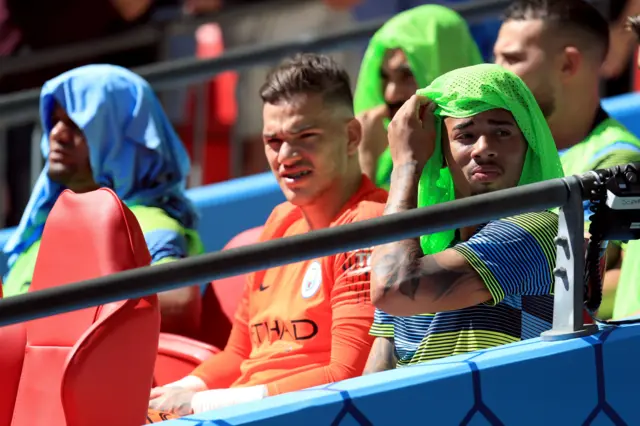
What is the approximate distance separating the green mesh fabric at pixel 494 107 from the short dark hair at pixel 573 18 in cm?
122

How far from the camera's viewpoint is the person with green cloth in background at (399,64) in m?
4.89

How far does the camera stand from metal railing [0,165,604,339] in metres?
2.55

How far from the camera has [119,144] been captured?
4.62 m

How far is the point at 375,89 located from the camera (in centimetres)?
505

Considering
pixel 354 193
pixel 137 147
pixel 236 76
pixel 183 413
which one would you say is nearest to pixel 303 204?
pixel 354 193

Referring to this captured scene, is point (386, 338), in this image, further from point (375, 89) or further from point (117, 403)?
point (375, 89)

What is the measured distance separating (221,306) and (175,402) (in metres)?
0.73

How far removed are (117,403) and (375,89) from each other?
2235 millimetres

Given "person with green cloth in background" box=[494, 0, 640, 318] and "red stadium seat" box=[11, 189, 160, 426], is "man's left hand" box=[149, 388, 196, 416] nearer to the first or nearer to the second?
"red stadium seat" box=[11, 189, 160, 426]

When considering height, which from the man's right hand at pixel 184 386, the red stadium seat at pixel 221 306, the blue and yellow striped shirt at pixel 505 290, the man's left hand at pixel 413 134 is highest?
the man's left hand at pixel 413 134

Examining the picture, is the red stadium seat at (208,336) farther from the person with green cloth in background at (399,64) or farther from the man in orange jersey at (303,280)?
the person with green cloth in background at (399,64)

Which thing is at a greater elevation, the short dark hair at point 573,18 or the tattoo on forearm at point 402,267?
the short dark hair at point 573,18

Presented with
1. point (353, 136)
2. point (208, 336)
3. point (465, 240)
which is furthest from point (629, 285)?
point (208, 336)

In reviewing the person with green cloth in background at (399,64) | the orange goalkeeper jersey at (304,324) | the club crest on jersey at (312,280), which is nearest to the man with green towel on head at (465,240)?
the orange goalkeeper jersey at (304,324)
